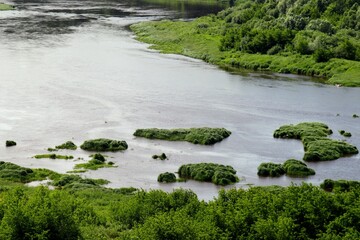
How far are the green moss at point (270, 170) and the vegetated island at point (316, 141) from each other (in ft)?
23.3

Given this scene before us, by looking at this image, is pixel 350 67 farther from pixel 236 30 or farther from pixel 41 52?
pixel 41 52

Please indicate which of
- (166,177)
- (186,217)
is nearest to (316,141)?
(166,177)

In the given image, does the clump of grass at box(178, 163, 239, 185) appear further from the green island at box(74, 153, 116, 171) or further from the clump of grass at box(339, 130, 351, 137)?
the clump of grass at box(339, 130, 351, 137)

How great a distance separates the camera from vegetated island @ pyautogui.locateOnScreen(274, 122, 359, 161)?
9000 centimetres

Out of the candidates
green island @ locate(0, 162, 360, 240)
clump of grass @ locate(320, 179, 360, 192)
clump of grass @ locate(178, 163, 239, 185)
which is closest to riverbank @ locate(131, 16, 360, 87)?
clump of grass @ locate(320, 179, 360, 192)

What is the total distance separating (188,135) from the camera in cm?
9769

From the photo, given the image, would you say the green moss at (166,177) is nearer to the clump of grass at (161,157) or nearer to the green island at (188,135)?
the clump of grass at (161,157)

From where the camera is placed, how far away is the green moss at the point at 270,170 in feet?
273

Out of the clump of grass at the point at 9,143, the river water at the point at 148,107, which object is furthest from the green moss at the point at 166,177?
the clump of grass at the point at 9,143

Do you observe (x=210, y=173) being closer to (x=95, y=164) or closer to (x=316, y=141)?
(x=95, y=164)

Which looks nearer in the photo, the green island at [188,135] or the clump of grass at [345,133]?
the green island at [188,135]

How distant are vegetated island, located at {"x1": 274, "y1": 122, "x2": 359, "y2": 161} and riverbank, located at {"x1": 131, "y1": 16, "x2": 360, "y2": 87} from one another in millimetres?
35728

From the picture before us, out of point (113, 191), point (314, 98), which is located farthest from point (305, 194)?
point (314, 98)

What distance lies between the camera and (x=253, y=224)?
174 ft
